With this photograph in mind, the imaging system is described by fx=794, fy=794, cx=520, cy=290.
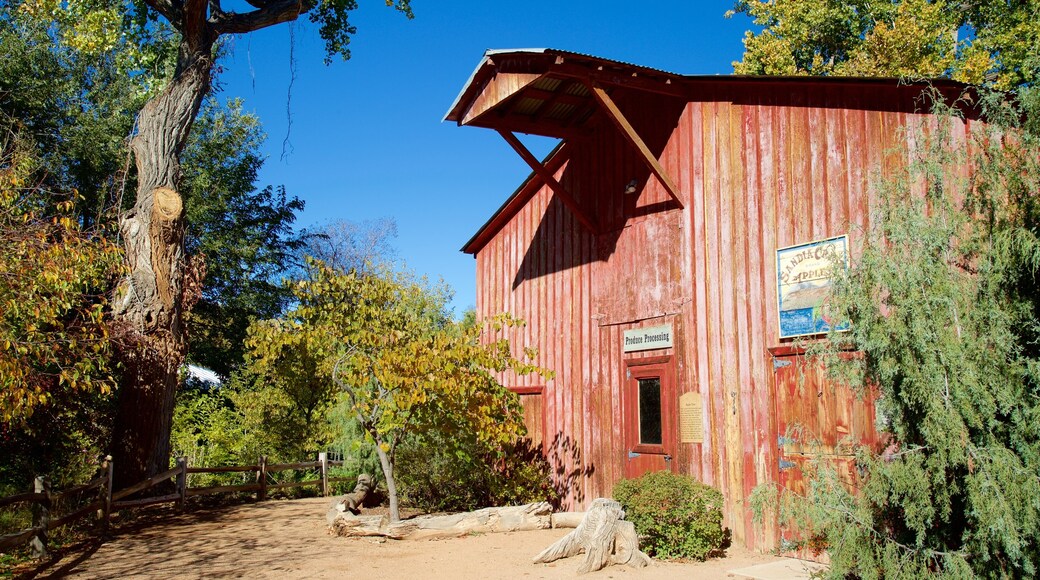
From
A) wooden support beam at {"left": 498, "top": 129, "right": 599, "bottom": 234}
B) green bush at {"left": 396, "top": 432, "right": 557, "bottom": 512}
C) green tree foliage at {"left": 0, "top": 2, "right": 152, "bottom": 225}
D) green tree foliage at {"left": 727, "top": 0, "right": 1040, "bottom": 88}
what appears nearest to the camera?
wooden support beam at {"left": 498, "top": 129, "right": 599, "bottom": 234}

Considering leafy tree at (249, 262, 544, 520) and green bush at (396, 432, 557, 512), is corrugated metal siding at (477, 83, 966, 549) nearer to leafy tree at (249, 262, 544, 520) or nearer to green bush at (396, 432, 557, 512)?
green bush at (396, 432, 557, 512)

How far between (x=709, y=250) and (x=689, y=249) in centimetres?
41

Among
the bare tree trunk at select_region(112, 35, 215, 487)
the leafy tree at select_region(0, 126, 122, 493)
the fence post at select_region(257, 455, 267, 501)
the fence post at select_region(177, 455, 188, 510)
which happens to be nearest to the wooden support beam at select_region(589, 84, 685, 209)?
the leafy tree at select_region(0, 126, 122, 493)

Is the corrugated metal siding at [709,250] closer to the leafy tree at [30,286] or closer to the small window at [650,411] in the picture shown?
the small window at [650,411]

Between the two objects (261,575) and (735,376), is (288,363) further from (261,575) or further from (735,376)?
(735,376)

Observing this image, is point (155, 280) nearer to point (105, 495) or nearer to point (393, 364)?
point (105, 495)

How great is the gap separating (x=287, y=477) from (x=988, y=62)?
19451mm

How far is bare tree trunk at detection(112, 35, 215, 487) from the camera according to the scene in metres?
13.2

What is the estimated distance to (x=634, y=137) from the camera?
10703 millimetres

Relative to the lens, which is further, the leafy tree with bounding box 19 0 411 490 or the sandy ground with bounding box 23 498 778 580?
the leafy tree with bounding box 19 0 411 490

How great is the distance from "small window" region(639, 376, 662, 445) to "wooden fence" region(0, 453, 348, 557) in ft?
25.3

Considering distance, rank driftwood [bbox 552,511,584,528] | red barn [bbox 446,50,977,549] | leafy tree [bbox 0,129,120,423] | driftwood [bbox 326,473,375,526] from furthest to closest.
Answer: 1. driftwood [bbox 326,473,375,526]
2. driftwood [bbox 552,511,584,528]
3. red barn [bbox 446,50,977,549]
4. leafy tree [bbox 0,129,120,423]

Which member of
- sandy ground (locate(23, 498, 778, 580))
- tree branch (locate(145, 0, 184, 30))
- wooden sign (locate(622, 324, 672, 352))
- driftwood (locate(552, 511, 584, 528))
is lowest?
sandy ground (locate(23, 498, 778, 580))

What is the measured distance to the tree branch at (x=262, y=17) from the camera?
1459 cm
